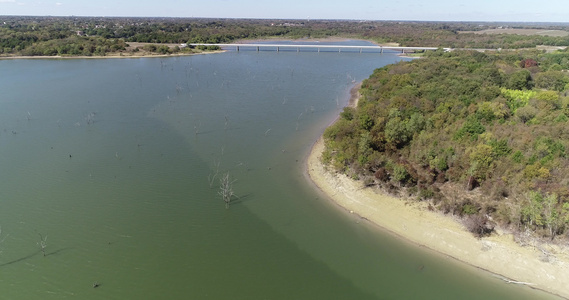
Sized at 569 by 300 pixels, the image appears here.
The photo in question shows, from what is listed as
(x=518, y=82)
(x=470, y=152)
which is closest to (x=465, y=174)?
(x=470, y=152)

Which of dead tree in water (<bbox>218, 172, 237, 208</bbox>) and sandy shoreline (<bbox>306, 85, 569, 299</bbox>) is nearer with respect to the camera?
sandy shoreline (<bbox>306, 85, 569, 299</bbox>)

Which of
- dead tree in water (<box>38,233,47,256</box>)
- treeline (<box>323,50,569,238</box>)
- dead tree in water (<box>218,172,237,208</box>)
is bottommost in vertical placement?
dead tree in water (<box>38,233,47,256</box>)

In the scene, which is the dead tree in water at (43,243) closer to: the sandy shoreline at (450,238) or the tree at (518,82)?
the sandy shoreline at (450,238)

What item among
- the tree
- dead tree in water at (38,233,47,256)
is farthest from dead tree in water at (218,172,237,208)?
the tree

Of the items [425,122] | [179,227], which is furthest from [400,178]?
[179,227]

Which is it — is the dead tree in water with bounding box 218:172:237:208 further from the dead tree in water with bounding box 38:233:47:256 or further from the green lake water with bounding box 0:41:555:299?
the dead tree in water with bounding box 38:233:47:256

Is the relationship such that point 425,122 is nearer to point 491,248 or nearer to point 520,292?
point 491,248
